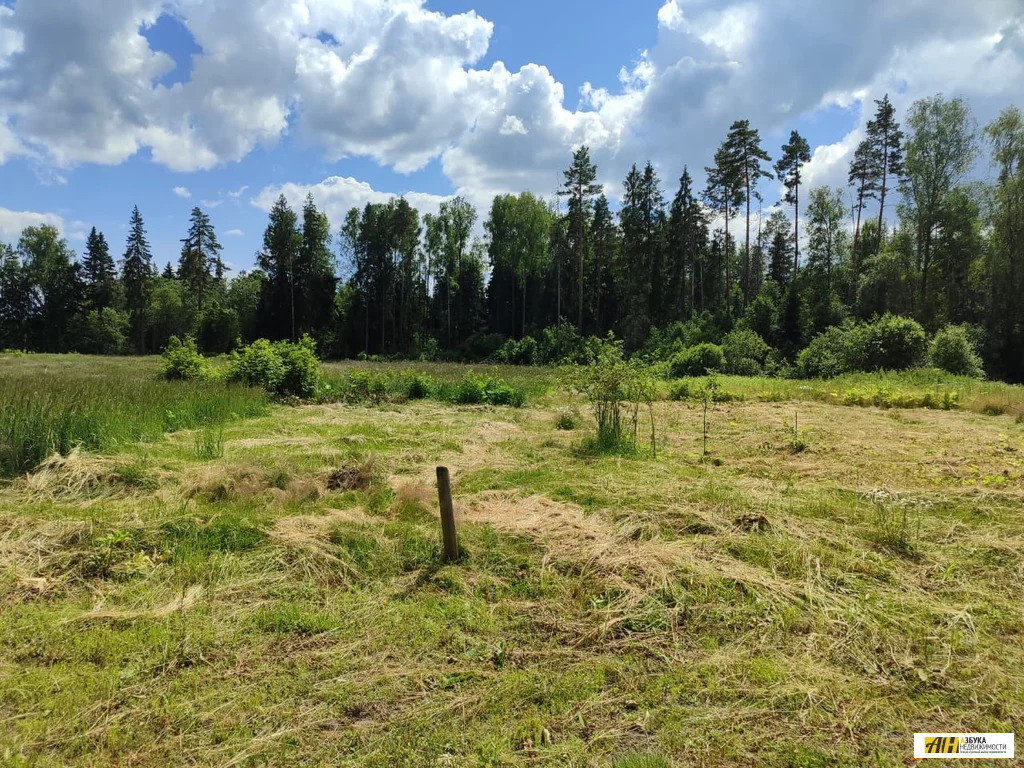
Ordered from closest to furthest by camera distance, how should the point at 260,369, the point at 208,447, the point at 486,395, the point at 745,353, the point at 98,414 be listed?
1. the point at 208,447
2. the point at 98,414
3. the point at 260,369
4. the point at 486,395
5. the point at 745,353

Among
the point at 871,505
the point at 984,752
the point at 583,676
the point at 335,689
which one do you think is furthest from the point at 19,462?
the point at 871,505

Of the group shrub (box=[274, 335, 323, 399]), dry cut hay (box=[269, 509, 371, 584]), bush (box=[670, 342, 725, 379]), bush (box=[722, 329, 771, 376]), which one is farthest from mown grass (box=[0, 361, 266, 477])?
bush (box=[722, 329, 771, 376])

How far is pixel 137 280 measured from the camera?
55625 millimetres

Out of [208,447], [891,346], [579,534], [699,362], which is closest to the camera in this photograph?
[579,534]

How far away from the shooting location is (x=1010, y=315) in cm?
2872

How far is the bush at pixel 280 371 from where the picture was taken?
1598 cm

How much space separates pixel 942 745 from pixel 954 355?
1056 inches

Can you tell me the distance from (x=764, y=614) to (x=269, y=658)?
11.3 ft

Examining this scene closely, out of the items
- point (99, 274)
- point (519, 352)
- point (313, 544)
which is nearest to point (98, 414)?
point (313, 544)

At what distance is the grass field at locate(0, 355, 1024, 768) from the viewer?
278 centimetres

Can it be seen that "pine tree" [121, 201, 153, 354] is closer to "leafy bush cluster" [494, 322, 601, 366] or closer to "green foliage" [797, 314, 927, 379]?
"leafy bush cluster" [494, 322, 601, 366]

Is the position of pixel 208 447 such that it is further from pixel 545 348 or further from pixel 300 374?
pixel 545 348

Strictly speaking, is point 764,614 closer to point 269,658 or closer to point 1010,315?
point 269,658

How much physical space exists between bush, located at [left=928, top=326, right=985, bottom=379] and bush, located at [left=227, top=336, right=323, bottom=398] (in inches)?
1000
